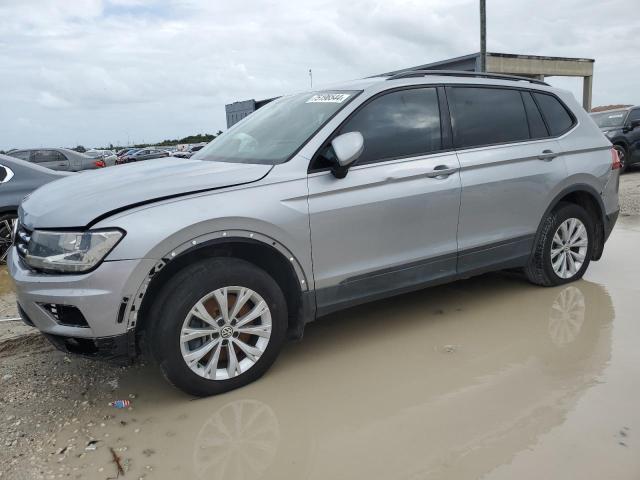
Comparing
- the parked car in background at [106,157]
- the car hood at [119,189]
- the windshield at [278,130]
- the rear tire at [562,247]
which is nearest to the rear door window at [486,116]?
the rear tire at [562,247]

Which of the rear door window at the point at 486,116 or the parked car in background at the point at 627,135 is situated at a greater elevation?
the rear door window at the point at 486,116

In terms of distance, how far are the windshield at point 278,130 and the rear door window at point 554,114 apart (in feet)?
6.13

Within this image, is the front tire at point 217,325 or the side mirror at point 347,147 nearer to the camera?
the front tire at point 217,325

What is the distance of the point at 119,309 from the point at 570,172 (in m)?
3.65

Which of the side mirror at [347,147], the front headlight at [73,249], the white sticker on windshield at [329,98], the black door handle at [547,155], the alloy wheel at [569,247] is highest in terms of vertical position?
the white sticker on windshield at [329,98]

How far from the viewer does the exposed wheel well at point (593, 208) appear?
4.70 meters

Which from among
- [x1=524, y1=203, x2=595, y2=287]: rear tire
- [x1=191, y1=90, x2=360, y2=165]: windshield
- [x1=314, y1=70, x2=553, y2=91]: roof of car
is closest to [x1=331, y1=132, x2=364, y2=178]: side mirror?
[x1=191, y1=90, x2=360, y2=165]: windshield

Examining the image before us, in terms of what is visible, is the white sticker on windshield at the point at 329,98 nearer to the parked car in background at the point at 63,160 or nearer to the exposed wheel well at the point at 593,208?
the exposed wheel well at the point at 593,208

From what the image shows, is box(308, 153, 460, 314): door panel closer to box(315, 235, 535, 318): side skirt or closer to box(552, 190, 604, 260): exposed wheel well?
box(315, 235, 535, 318): side skirt

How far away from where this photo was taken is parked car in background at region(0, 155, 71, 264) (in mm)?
6371

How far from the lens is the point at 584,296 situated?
4578 mm

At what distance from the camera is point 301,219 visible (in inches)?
126

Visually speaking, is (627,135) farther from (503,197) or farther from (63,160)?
(63,160)

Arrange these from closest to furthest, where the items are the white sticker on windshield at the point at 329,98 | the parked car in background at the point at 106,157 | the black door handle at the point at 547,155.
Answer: the white sticker on windshield at the point at 329,98, the black door handle at the point at 547,155, the parked car in background at the point at 106,157
